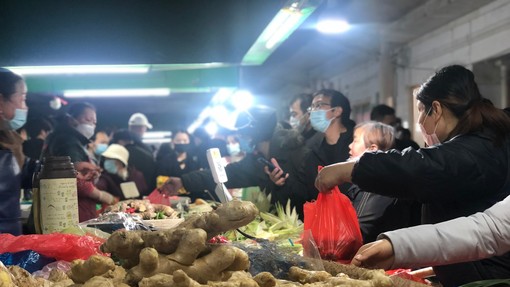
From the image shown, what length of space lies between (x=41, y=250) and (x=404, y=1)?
9236mm

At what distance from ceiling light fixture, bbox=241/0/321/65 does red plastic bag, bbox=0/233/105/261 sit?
1.87 metres

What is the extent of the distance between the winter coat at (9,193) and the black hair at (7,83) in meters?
0.64

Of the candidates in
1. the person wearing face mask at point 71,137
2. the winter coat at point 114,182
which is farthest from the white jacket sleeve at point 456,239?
the winter coat at point 114,182

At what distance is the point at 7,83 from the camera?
12.1 ft

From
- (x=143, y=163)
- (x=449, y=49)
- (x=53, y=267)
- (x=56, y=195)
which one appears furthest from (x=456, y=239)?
(x=449, y=49)

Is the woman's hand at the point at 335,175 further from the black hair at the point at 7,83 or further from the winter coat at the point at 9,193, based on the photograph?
the black hair at the point at 7,83

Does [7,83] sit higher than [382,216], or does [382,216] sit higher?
[7,83]

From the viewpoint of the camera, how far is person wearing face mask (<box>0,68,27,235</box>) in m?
3.17

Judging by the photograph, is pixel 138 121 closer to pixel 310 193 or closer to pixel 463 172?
pixel 310 193

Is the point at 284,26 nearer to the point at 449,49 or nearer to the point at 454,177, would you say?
the point at 454,177

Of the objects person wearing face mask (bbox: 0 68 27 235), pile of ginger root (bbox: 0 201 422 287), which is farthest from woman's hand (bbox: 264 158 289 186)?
pile of ginger root (bbox: 0 201 422 287)

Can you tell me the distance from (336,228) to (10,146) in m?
2.57

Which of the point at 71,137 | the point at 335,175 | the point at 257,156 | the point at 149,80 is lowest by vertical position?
the point at 257,156

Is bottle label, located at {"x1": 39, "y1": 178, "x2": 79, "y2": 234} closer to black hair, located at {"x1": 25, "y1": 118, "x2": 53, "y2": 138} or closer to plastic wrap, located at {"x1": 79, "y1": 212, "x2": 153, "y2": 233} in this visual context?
plastic wrap, located at {"x1": 79, "y1": 212, "x2": 153, "y2": 233}
